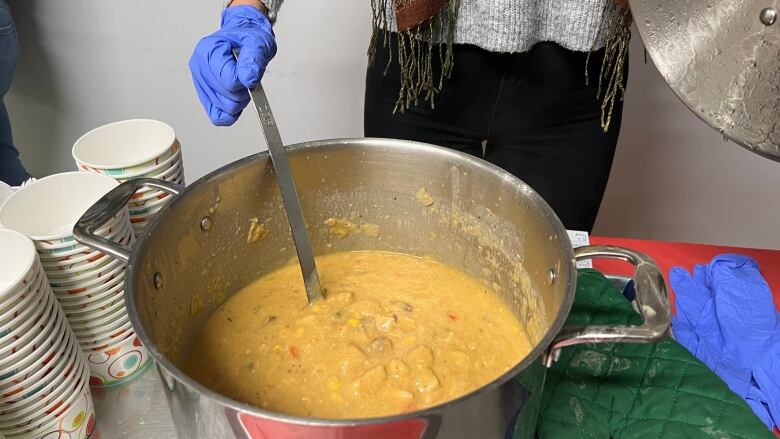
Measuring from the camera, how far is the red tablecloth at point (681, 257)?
3.33ft

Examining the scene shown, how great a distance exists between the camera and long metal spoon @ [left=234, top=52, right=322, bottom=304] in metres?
0.78

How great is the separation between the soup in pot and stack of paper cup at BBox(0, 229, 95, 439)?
170 millimetres

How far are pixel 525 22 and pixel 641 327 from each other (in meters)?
0.59

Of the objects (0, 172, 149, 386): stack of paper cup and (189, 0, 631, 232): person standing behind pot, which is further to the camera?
(189, 0, 631, 232): person standing behind pot

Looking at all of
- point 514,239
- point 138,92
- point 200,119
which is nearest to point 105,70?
point 138,92

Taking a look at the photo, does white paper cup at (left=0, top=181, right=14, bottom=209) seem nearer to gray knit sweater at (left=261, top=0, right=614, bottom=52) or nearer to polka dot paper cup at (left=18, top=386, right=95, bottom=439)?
polka dot paper cup at (left=18, top=386, right=95, bottom=439)

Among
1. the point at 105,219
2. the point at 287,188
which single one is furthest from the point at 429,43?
the point at 105,219

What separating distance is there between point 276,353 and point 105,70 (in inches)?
54.4

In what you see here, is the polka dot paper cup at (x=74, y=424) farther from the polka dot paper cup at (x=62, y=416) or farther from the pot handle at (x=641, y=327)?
the pot handle at (x=641, y=327)

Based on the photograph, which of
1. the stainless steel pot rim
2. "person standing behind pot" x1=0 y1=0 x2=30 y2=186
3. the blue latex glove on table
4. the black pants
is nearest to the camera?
the stainless steel pot rim

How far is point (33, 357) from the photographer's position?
2.03 ft

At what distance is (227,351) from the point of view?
2.77 ft

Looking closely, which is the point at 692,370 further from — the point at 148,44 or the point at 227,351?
the point at 148,44

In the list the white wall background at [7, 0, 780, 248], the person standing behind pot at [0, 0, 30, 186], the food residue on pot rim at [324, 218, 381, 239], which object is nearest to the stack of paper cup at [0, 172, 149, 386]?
the food residue on pot rim at [324, 218, 381, 239]
